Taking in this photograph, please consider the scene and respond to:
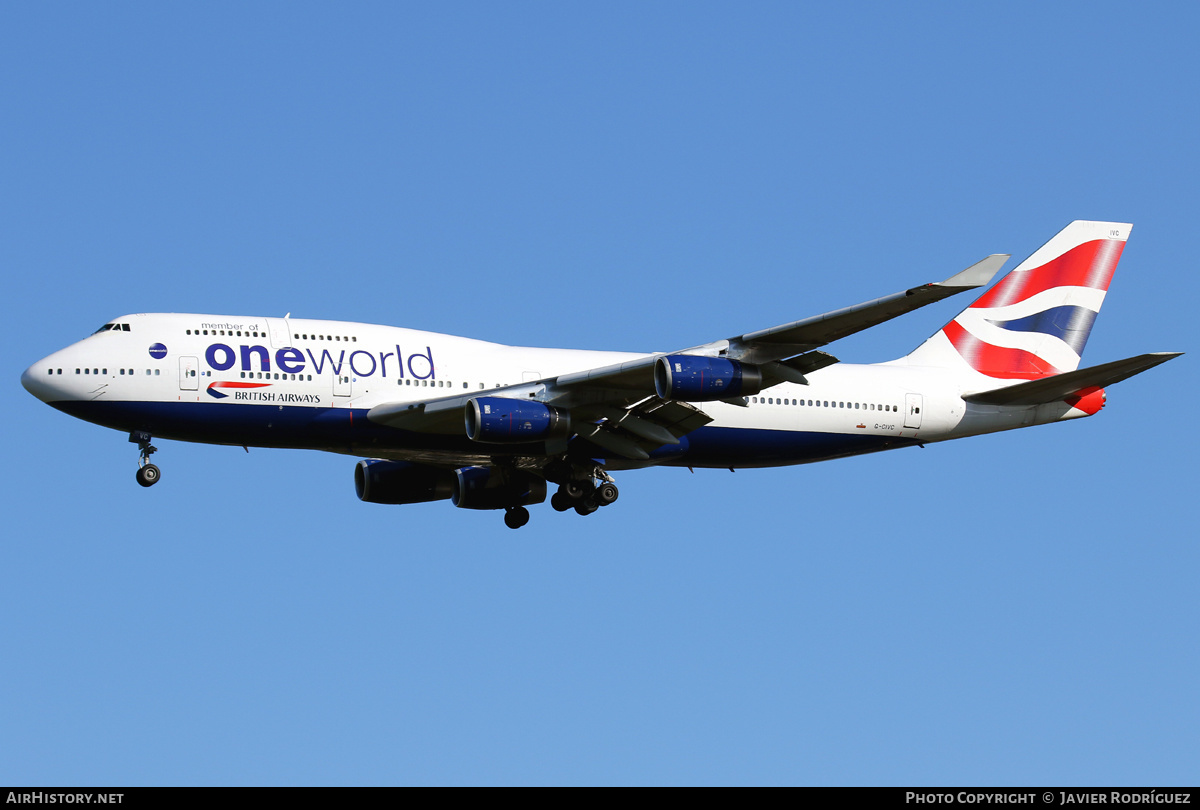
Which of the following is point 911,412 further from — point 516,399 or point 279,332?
point 279,332

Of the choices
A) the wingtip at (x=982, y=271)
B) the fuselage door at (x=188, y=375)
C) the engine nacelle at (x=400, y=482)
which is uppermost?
the fuselage door at (x=188, y=375)

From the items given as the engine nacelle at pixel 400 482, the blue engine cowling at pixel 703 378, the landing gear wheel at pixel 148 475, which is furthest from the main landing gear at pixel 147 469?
the blue engine cowling at pixel 703 378

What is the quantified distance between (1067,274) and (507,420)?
2007 centimetres

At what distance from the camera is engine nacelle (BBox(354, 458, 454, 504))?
42250 millimetres

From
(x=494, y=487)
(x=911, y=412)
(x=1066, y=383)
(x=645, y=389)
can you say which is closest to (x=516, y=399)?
(x=645, y=389)

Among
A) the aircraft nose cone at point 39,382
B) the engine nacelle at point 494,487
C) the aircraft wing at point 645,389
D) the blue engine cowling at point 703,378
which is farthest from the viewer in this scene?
the engine nacelle at point 494,487

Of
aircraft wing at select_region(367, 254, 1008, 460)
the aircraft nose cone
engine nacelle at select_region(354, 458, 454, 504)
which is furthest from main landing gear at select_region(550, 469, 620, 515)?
the aircraft nose cone

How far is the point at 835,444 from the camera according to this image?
136 feet

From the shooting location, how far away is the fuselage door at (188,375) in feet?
118

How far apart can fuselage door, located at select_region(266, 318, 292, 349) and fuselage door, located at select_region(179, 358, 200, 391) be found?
205cm

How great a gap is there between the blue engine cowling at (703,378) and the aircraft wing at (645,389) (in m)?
0.26

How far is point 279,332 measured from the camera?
122 feet

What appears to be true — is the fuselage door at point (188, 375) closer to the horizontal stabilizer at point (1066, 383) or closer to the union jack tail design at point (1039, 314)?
the union jack tail design at point (1039, 314)
